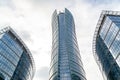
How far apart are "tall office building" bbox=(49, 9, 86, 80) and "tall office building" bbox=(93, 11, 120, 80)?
14.3 meters

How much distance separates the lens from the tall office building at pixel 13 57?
6804 centimetres

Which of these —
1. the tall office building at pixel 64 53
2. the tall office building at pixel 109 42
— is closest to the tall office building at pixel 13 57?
the tall office building at pixel 64 53

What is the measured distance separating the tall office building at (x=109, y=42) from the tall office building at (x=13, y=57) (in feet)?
109

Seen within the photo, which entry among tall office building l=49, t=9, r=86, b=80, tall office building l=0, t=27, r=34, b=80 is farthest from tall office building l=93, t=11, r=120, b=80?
tall office building l=0, t=27, r=34, b=80

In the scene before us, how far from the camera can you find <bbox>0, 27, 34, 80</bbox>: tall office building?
6804 cm

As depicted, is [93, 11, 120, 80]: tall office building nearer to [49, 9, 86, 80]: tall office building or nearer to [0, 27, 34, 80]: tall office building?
[49, 9, 86, 80]: tall office building

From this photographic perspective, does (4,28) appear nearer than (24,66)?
Yes

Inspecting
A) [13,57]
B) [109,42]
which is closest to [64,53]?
[13,57]

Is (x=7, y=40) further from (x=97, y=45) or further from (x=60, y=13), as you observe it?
(x=60, y=13)

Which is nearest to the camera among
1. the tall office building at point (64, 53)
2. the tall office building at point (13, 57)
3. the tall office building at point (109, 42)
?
the tall office building at point (109, 42)

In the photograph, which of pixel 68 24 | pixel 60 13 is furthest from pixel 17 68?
pixel 60 13

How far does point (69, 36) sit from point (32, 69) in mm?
→ 26850

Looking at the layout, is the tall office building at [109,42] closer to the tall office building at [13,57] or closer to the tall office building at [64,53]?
the tall office building at [64,53]

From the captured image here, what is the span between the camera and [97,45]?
3246 inches
